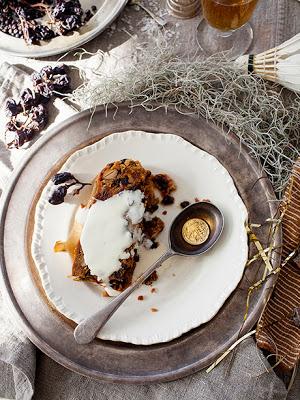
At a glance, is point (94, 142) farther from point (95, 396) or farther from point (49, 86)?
point (95, 396)

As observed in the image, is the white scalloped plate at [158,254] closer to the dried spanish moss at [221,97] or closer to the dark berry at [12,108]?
the dried spanish moss at [221,97]

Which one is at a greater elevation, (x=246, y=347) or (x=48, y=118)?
(x=48, y=118)

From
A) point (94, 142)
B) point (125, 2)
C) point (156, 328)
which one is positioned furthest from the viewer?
point (125, 2)

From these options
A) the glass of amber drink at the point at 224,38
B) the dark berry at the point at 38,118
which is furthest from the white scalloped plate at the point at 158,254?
the glass of amber drink at the point at 224,38

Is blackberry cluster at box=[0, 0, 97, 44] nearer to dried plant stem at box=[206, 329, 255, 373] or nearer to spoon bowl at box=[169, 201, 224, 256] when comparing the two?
spoon bowl at box=[169, 201, 224, 256]

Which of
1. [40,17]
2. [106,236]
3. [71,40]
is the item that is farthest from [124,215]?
[40,17]

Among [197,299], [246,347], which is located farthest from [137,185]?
[246,347]

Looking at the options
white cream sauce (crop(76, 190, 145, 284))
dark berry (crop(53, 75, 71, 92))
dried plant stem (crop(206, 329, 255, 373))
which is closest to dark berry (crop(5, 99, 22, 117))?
dark berry (crop(53, 75, 71, 92))
